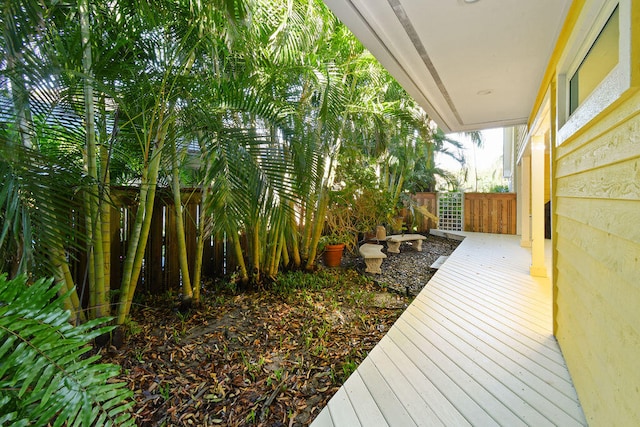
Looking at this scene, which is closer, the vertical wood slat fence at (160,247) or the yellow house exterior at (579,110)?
the yellow house exterior at (579,110)

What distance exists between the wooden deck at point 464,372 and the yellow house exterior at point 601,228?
0.51 ft

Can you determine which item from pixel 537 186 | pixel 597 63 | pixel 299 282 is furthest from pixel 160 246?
pixel 537 186

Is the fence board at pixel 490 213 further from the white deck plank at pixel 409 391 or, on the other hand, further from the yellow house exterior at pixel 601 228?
the white deck plank at pixel 409 391

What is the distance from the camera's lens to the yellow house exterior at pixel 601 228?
93 centimetres

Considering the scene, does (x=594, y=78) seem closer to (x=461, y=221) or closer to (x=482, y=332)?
(x=482, y=332)

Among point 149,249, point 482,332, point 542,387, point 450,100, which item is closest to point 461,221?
point 450,100

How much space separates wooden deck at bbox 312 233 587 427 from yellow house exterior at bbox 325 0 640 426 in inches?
6.1

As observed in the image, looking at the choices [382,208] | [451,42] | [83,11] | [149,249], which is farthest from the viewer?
[382,208]

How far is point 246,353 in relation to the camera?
2258 mm

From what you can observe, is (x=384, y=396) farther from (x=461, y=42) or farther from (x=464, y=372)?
(x=461, y=42)

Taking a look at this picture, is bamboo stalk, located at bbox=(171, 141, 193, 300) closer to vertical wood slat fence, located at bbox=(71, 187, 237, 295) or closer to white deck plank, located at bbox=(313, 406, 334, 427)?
vertical wood slat fence, located at bbox=(71, 187, 237, 295)

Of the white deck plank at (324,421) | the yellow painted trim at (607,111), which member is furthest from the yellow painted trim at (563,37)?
the white deck plank at (324,421)

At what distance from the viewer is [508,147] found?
10805mm

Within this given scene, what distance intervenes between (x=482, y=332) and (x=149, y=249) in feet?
10.4
